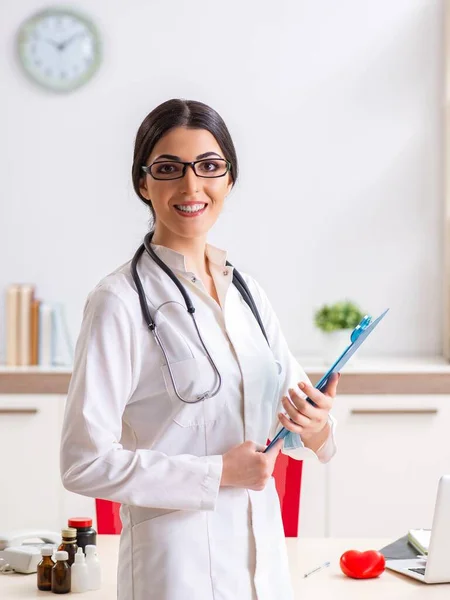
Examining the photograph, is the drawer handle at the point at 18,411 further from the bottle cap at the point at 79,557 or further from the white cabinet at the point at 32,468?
the bottle cap at the point at 79,557

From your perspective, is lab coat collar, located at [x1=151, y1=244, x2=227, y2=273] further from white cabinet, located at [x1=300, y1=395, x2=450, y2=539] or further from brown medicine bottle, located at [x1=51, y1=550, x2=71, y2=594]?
white cabinet, located at [x1=300, y1=395, x2=450, y2=539]

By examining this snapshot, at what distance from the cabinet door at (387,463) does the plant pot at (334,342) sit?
11.3 inches

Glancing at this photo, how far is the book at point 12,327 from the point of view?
3.69 m

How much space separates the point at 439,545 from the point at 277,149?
8.27 feet

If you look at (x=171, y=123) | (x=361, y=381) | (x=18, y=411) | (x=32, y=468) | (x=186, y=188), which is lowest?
(x=32, y=468)

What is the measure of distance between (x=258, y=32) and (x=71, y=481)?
2995 millimetres

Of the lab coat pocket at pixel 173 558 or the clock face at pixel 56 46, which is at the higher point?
the clock face at pixel 56 46

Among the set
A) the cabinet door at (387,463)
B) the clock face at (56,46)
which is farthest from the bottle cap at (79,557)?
the clock face at (56,46)

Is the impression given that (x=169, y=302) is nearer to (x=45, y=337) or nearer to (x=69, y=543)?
(x=69, y=543)

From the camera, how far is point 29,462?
3.43 metres

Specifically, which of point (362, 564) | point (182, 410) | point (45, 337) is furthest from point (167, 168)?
point (45, 337)

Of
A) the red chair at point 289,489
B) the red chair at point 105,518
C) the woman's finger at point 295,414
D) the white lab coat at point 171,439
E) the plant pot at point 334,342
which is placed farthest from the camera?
the plant pot at point 334,342

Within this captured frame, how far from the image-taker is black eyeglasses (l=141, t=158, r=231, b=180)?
1.45 meters

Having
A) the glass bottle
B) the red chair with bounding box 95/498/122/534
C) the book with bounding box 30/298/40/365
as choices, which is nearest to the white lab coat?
the glass bottle
